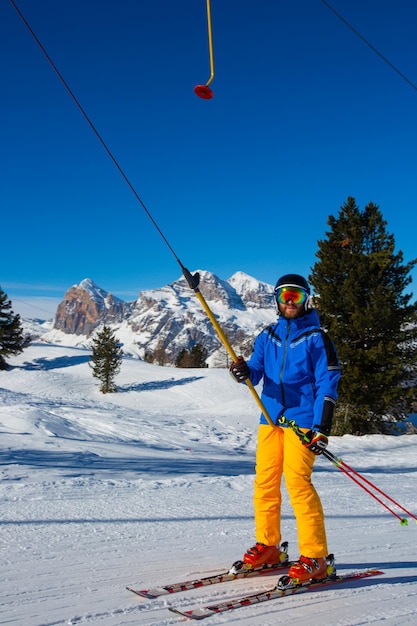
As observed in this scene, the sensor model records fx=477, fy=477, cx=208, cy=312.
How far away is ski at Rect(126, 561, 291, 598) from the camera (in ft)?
9.78

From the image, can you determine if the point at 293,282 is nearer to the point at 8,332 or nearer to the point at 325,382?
the point at 325,382

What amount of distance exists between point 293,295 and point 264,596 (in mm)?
2051

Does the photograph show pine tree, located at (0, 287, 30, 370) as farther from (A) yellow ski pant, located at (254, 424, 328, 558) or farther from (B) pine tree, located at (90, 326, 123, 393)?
(A) yellow ski pant, located at (254, 424, 328, 558)

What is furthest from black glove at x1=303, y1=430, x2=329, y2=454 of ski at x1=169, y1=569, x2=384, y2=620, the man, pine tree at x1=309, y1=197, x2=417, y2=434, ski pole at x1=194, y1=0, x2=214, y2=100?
pine tree at x1=309, y1=197, x2=417, y2=434

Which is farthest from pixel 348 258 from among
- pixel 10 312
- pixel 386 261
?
pixel 10 312

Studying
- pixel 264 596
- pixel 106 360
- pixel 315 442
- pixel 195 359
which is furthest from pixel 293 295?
pixel 195 359

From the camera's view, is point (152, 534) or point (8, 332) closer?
point (152, 534)

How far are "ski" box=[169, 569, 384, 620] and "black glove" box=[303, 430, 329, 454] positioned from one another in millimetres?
877

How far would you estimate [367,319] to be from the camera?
16.4 metres

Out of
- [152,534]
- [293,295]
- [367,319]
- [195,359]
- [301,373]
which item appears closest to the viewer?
[301,373]

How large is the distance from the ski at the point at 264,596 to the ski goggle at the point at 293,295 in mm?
1970

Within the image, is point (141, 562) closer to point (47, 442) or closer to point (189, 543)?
point (189, 543)

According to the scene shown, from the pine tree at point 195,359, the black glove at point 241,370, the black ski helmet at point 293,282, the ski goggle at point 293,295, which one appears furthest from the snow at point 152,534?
the pine tree at point 195,359

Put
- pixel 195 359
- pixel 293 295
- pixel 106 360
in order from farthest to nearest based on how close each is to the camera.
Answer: pixel 195 359 → pixel 106 360 → pixel 293 295
